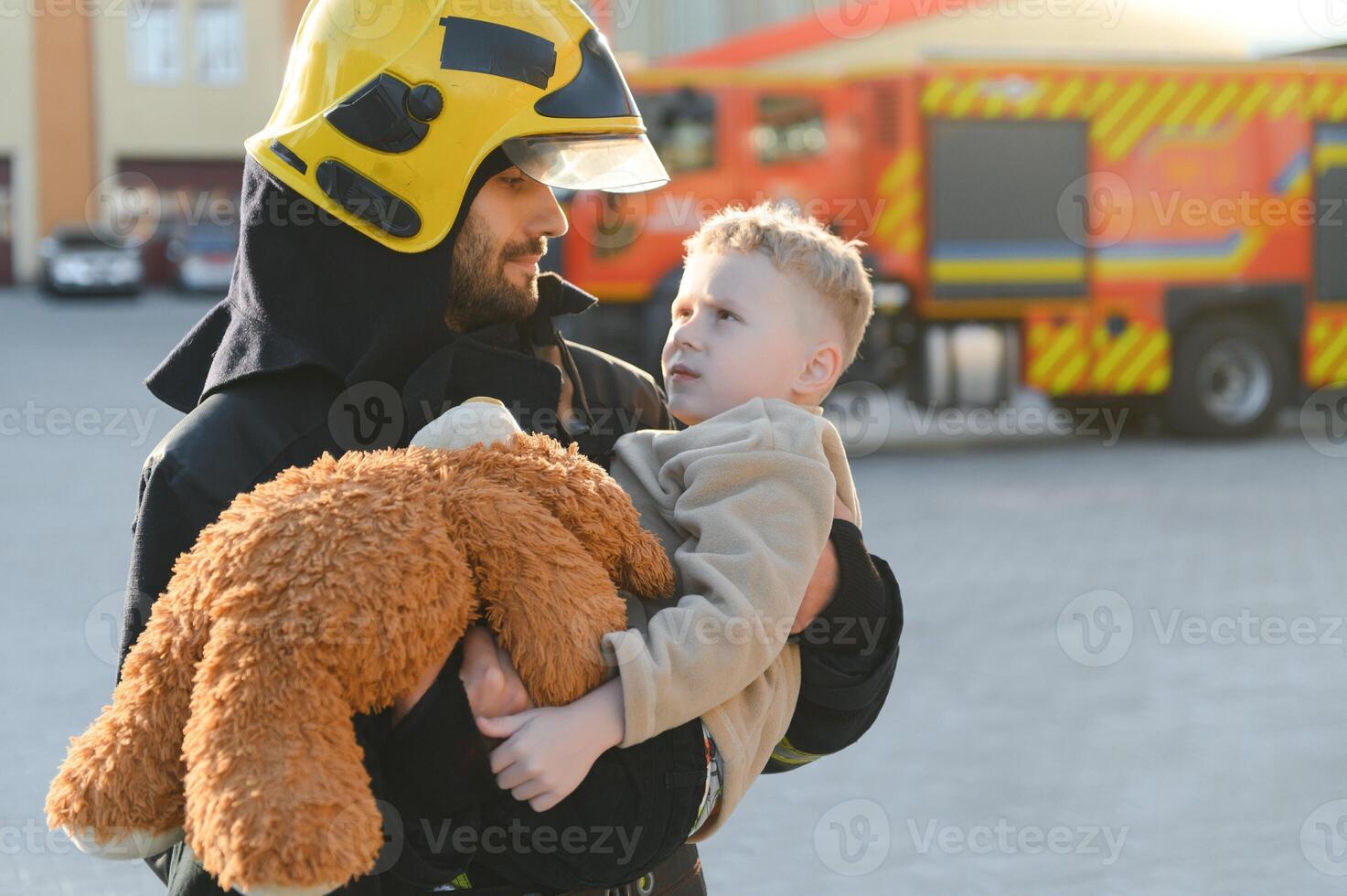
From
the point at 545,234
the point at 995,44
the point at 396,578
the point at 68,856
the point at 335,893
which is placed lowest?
the point at 68,856

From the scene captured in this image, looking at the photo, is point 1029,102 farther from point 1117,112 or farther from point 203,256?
Answer: point 203,256

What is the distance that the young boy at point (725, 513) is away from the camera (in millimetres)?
1718

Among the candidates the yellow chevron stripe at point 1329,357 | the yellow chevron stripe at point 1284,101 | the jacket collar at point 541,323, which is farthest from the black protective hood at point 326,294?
the yellow chevron stripe at point 1329,357

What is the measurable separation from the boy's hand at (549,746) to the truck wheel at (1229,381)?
1192 cm

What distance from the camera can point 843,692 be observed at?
201cm

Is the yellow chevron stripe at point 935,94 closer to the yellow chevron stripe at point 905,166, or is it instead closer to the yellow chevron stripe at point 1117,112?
the yellow chevron stripe at point 905,166

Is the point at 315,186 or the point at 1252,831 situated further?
the point at 1252,831

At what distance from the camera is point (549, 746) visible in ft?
5.42

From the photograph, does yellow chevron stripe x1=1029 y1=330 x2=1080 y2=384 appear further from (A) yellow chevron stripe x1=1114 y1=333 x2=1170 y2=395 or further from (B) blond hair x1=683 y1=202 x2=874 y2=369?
(B) blond hair x1=683 y1=202 x2=874 y2=369

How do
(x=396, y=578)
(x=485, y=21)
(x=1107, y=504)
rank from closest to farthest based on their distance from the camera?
(x=396, y=578), (x=485, y=21), (x=1107, y=504)

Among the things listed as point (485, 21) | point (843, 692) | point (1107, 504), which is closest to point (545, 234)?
point (485, 21)

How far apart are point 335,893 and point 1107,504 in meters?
9.09

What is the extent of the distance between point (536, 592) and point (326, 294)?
63 cm

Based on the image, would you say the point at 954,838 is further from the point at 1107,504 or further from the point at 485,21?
the point at 1107,504
